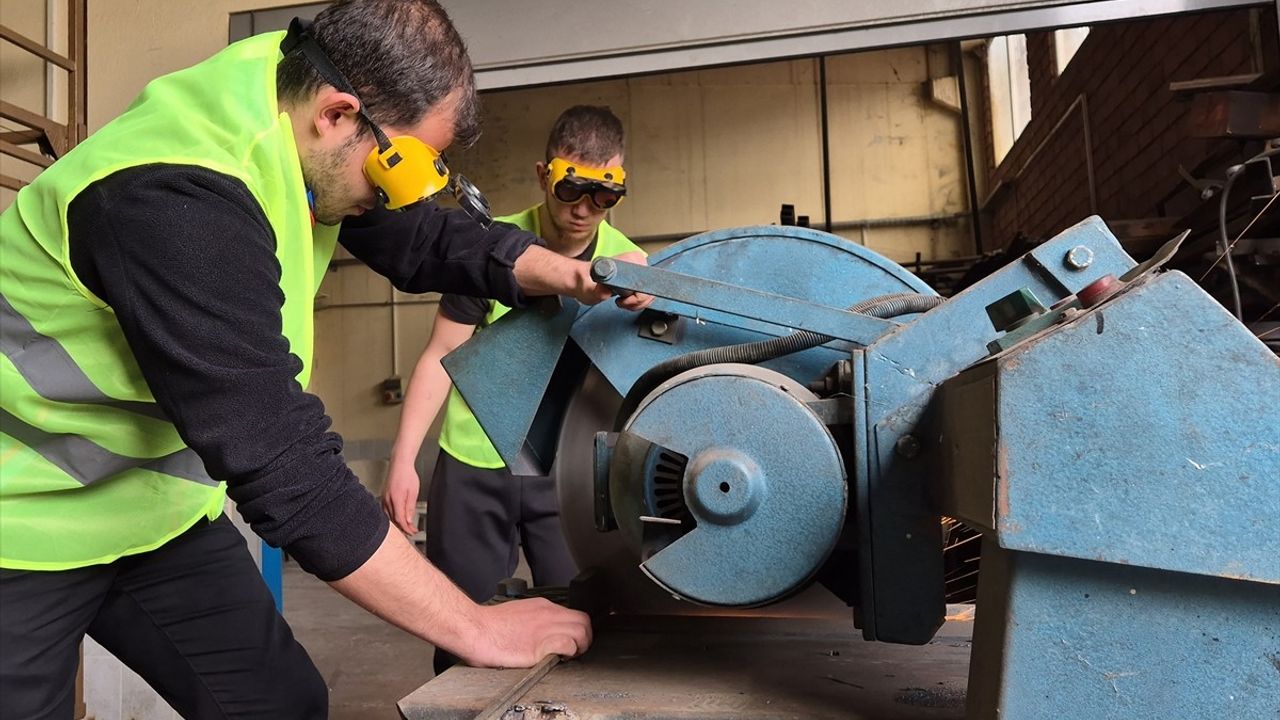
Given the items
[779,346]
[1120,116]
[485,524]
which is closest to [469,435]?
[485,524]

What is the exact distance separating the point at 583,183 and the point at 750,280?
25.0 inches

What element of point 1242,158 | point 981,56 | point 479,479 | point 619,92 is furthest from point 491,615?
point 981,56

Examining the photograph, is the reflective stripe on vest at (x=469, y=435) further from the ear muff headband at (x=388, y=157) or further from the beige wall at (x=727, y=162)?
the beige wall at (x=727, y=162)

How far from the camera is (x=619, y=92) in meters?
7.71

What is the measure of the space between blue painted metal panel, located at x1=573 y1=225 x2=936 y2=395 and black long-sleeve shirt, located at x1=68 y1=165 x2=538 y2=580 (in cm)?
45

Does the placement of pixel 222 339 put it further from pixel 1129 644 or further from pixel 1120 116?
pixel 1120 116

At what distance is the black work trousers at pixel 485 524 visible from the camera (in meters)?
1.94

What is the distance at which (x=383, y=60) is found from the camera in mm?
1084

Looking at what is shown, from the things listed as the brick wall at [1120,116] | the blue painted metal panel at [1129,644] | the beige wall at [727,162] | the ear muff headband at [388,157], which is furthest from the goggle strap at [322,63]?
the beige wall at [727,162]

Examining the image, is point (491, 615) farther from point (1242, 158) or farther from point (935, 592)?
point (1242, 158)

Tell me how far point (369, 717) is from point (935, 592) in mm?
2822

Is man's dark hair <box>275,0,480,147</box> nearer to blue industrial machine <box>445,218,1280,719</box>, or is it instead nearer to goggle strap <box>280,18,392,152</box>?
goggle strap <box>280,18,392,152</box>

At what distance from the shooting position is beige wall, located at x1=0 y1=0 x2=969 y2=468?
748cm

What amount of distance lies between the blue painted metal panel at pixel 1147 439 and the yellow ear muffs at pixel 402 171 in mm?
768
